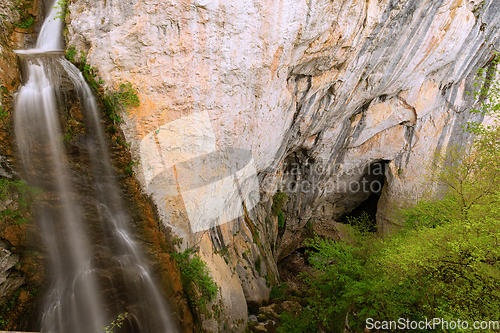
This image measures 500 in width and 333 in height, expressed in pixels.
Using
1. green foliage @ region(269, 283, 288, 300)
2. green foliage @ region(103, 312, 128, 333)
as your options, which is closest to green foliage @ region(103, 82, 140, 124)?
green foliage @ region(103, 312, 128, 333)

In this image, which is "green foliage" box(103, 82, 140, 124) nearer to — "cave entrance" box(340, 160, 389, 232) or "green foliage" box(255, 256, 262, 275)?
"green foliage" box(255, 256, 262, 275)

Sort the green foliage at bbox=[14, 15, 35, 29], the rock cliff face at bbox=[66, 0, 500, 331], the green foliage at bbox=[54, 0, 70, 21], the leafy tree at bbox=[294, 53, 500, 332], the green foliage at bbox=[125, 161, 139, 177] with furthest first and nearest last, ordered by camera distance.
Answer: the green foliage at bbox=[14, 15, 35, 29]
the green foliage at bbox=[54, 0, 70, 21]
the rock cliff face at bbox=[66, 0, 500, 331]
the green foliage at bbox=[125, 161, 139, 177]
the leafy tree at bbox=[294, 53, 500, 332]

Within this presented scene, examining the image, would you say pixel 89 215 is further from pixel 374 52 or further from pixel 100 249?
pixel 374 52

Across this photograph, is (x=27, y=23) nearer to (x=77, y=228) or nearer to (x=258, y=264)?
(x=77, y=228)

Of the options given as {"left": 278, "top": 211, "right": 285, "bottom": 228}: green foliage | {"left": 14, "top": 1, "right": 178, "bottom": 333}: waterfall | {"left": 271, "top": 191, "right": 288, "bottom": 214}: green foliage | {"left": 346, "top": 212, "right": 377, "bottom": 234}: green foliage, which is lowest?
{"left": 346, "top": 212, "right": 377, "bottom": 234}: green foliage

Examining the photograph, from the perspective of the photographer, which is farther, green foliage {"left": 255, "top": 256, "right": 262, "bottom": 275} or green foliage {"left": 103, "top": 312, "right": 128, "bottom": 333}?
green foliage {"left": 255, "top": 256, "right": 262, "bottom": 275}

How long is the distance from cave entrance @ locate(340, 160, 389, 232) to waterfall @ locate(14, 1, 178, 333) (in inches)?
520

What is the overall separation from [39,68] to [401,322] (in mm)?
8548

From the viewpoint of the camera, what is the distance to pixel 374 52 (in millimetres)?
9016

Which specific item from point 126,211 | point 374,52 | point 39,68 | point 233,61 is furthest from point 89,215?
point 374,52

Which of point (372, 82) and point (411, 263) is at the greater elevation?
point (372, 82)

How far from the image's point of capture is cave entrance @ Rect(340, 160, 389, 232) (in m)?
15.2

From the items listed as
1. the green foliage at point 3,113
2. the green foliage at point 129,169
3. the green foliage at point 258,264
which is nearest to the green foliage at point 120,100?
the green foliage at point 129,169

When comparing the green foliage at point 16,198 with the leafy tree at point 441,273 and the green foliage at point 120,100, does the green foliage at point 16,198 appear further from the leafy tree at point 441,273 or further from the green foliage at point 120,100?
the leafy tree at point 441,273
